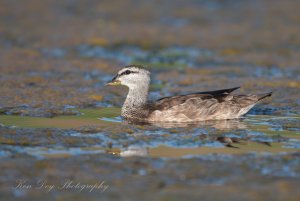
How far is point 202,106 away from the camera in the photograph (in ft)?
45.5

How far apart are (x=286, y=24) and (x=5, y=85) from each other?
11.4 m

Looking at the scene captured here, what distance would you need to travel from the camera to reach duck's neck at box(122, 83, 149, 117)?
46.5 ft

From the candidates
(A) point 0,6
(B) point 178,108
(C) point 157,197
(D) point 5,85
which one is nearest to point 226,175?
(C) point 157,197

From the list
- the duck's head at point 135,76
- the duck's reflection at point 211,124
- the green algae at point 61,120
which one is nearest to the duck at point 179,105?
the duck's head at point 135,76

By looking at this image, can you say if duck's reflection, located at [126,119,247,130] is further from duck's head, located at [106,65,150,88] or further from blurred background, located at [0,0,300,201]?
duck's head, located at [106,65,150,88]

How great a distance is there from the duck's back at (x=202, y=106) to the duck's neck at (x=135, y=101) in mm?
460

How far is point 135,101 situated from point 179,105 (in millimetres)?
1133

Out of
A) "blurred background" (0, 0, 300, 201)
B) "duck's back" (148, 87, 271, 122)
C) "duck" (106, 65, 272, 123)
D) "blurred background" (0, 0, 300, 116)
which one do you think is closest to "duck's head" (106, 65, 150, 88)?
"duck" (106, 65, 272, 123)

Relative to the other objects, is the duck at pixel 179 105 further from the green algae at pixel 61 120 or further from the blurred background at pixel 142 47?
the blurred background at pixel 142 47

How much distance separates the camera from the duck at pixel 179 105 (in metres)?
13.7

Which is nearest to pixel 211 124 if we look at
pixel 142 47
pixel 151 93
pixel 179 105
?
pixel 179 105

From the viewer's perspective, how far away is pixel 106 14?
1029 inches

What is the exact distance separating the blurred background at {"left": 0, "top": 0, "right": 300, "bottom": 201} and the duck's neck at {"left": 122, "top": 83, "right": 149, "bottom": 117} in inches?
12.1

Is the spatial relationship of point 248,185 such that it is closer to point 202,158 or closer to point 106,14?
point 202,158
